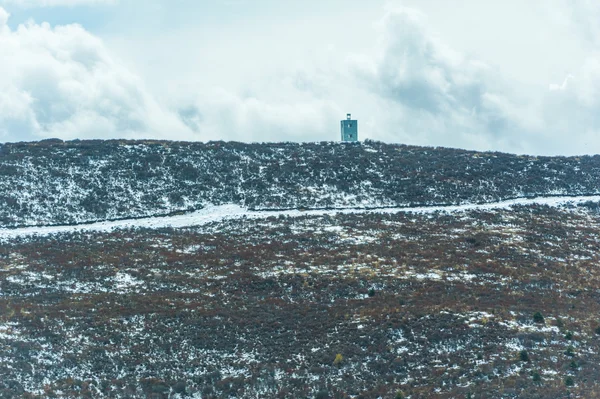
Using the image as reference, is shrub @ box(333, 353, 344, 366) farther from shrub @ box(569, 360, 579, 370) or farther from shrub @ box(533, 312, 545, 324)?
shrub @ box(533, 312, 545, 324)

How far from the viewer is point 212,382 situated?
25.9 m

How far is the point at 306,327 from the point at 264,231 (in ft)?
60.6

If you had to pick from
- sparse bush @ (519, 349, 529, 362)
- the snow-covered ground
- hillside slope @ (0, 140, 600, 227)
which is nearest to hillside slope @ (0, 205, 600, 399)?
sparse bush @ (519, 349, 529, 362)

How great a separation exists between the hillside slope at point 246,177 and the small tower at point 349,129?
11.0 metres

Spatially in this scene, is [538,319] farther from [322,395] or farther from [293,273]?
[293,273]

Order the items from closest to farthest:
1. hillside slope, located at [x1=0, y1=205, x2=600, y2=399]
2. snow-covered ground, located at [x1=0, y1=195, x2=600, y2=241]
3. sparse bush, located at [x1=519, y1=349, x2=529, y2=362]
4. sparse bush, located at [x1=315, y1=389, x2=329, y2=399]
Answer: sparse bush, located at [x1=315, y1=389, x2=329, y2=399]
hillside slope, located at [x1=0, y1=205, x2=600, y2=399]
sparse bush, located at [x1=519, y1=349, x2=529, y2=362]
snow-covered ground, located at [x1=0, y1=195, x2=600, y2=241]

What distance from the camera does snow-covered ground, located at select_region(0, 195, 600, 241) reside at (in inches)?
1900

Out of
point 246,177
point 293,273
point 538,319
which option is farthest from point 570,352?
point 246,177

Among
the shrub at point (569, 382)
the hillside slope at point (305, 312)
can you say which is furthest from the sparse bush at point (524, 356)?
the shrub at point (569, 382)

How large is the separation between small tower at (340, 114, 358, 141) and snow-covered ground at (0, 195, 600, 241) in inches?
1158

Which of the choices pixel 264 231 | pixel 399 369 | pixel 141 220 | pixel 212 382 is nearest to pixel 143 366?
pixel 212 382

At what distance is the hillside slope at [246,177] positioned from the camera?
54.2 m

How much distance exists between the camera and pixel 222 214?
53.0m

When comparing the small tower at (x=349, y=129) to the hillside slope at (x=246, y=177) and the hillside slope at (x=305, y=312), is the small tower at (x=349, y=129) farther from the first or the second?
the hillside slope at (x=305, y=312)
